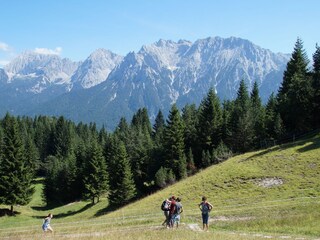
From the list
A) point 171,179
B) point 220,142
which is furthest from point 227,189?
point 220,142

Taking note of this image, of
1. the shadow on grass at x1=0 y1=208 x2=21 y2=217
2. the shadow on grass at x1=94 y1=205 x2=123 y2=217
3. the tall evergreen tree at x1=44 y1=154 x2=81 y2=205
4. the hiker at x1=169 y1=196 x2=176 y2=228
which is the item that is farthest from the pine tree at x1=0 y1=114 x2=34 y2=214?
the hiker at x1=169 y1=196 x2=176 y2=228

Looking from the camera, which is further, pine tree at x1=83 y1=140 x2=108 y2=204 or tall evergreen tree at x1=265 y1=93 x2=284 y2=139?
pine tree at x1=83 y1=140 x2=108 y2=204

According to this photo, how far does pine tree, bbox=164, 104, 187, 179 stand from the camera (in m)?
73.2

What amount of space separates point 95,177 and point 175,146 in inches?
672

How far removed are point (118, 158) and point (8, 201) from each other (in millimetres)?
20380

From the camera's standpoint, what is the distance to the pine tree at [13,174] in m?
67.8

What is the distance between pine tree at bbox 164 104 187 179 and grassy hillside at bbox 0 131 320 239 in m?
14.0

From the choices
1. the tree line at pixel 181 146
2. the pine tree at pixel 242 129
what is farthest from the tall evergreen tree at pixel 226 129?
the pine tree at pixel 242 129

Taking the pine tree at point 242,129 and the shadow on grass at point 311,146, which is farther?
the pine tree at point 242,129

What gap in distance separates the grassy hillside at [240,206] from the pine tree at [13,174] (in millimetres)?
3297

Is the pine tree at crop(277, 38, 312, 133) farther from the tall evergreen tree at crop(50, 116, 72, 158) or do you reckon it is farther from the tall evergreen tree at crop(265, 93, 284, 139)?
the tall evergreen tree at crop(50, 116, 72, 158)

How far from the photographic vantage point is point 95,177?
78.2 m

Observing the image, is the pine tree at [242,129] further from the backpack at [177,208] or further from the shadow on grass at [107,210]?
the backpack at [177,208]

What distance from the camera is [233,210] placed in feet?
125
